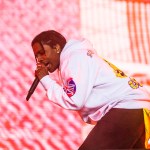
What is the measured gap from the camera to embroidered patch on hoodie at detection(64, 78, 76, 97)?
3.95 ft

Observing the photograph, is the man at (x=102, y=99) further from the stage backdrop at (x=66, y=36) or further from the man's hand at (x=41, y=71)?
the stage backdrop at (x=66, y=36)

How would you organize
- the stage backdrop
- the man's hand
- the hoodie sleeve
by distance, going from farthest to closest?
the stage backdrop < the man's hand < the hoodie sleeve

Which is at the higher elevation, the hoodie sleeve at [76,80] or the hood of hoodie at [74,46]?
the hood of hoodie at [74,46]

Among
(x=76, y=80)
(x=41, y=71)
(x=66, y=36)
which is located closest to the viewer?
(x=76, y=80)

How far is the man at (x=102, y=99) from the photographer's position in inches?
47.6

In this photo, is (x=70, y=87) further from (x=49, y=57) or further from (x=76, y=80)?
(x=49, y=57)

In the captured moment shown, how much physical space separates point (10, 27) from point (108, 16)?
0.59m

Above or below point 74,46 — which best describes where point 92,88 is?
below

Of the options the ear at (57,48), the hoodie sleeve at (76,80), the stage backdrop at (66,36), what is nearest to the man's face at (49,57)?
the ear at (57,48)

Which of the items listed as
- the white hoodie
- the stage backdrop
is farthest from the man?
the stage backdrop

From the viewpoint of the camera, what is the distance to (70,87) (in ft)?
3.98

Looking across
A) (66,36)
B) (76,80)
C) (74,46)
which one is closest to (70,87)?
(76,80)

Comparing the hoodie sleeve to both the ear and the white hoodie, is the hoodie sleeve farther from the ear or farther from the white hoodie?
the ear

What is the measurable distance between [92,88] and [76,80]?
0.06 metres
